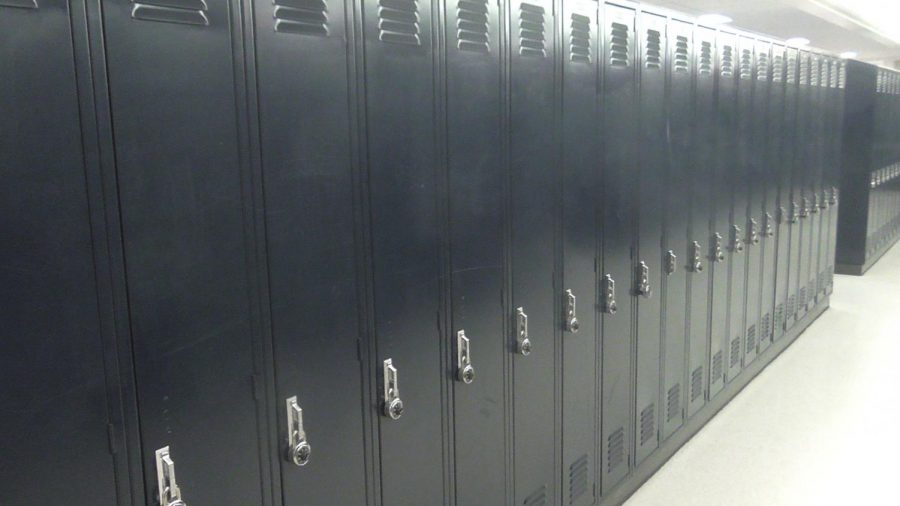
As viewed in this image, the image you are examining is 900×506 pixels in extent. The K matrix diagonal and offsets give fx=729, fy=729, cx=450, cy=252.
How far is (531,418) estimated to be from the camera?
2.77 m

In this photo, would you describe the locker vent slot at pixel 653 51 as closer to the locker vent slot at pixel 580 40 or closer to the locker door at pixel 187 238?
the locker vent slot at pixel 580 40

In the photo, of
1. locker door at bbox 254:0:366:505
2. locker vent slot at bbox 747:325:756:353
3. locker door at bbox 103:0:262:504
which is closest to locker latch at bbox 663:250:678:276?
locker vent slot at bbox 747:325:756:353

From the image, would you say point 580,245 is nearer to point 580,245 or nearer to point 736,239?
point 580,245

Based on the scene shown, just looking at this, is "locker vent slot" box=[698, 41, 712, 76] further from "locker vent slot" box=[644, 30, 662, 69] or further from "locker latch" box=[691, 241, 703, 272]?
"locker latch" box=[691, 241, 703, 272]

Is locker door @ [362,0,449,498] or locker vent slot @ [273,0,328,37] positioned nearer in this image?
locker vent slot @ [273,0,328,37]

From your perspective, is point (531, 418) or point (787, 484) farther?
point (787, 484)

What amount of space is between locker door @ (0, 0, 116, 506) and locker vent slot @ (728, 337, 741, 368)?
4.15 metres

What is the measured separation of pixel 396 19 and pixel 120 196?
96 cm

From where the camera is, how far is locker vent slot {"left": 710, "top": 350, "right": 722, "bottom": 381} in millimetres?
4457

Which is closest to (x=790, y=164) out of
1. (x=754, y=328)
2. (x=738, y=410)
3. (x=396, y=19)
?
(x=754, y=328)

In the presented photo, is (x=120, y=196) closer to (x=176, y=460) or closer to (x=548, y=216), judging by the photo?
(x=176, y=460)

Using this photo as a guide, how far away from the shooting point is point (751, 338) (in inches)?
201

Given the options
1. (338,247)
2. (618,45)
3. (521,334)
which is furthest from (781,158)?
(338,247)

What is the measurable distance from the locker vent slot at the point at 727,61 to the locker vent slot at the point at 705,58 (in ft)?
0.69
